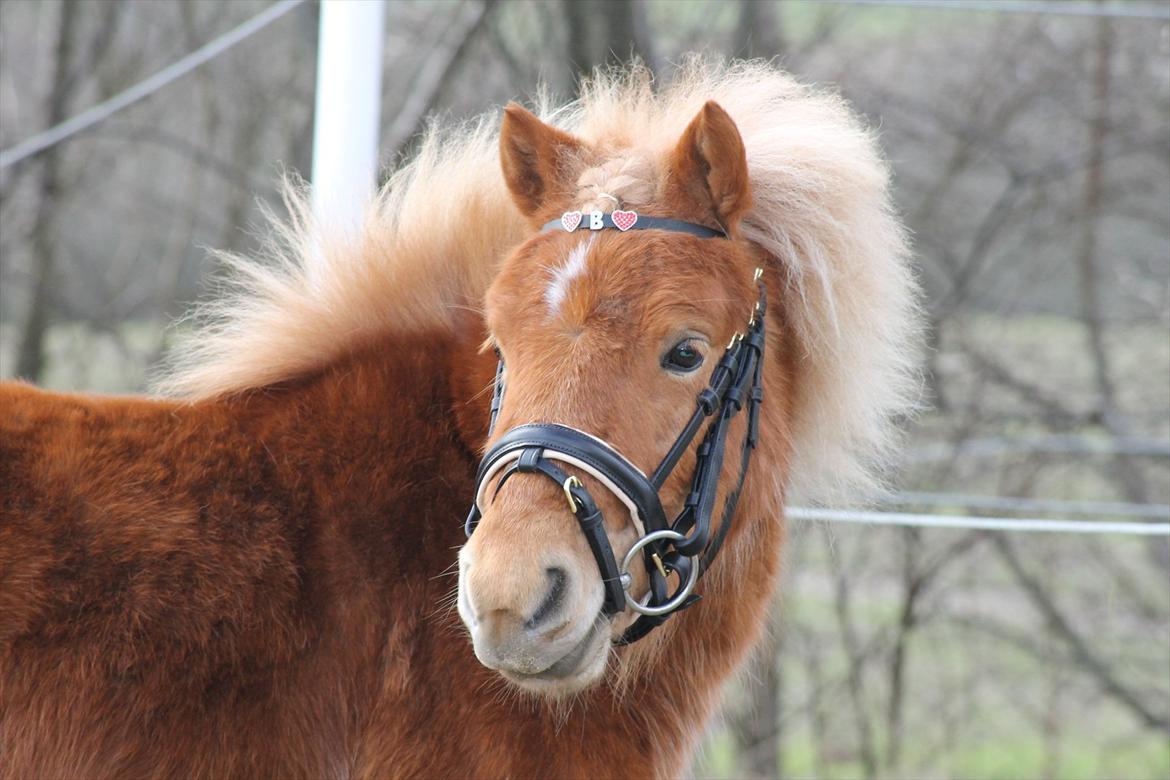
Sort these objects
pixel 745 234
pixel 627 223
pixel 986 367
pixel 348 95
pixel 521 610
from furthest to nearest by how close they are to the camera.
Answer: pixel 986 367 < pixel 348 95 < pixel 745 234 < pixel 627 223 < pixel 521 610

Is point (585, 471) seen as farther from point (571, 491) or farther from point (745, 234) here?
point (745, 234)

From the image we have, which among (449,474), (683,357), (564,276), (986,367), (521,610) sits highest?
(986,367)

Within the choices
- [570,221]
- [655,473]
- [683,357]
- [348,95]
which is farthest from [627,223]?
[348,95]

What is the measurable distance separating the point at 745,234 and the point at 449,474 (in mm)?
803

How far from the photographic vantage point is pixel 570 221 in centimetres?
211

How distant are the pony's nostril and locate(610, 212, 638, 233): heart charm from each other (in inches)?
26.5

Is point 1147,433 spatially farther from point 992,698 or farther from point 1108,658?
point 992,698

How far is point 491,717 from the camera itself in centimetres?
211

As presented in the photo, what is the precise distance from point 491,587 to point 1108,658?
22.5ft

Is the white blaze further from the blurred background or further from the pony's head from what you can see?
the blurred background

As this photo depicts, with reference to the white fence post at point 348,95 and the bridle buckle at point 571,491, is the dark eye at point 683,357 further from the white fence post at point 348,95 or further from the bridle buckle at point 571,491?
the white fence post at point 348,95

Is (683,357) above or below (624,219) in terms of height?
below

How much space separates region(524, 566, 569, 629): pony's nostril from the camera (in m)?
1.75

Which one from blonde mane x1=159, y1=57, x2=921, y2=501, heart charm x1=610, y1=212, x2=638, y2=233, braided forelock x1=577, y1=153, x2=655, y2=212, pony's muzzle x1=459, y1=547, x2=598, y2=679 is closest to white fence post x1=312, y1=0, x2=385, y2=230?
blonde mane x1=159, y1=57, x2=921, y2=501
